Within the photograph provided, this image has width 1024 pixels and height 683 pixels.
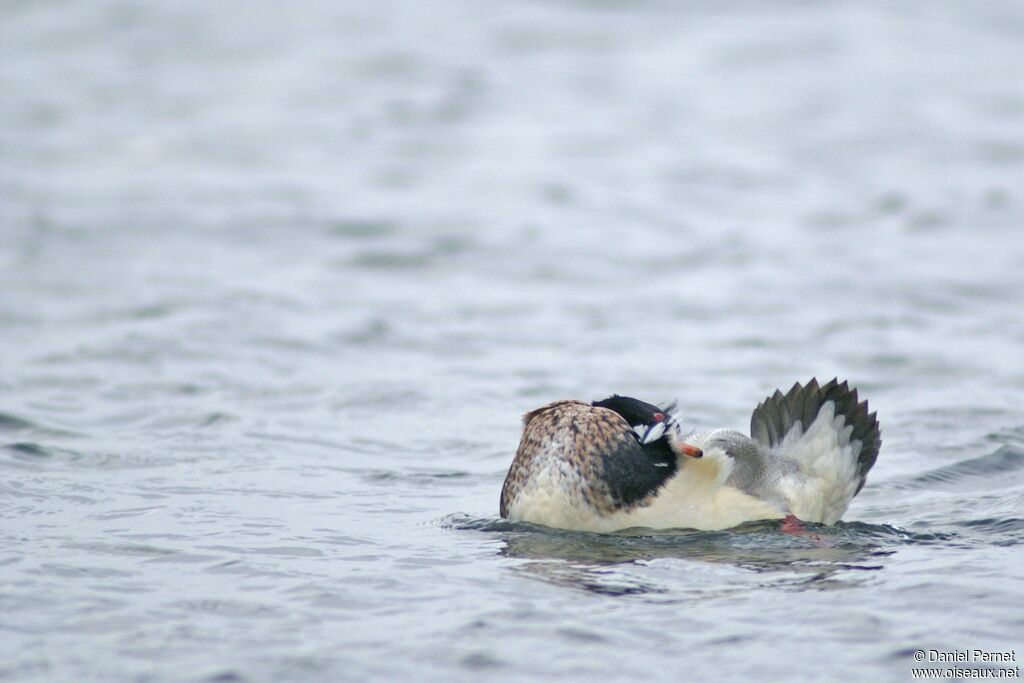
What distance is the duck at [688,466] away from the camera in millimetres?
6648

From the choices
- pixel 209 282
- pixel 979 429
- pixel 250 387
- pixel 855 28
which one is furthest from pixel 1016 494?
pixel 855 28

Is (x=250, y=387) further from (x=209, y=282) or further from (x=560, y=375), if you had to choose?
(x=209, y=282)

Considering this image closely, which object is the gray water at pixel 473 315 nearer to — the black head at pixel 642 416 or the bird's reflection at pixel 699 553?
the bird's reflection at pixel 699 553

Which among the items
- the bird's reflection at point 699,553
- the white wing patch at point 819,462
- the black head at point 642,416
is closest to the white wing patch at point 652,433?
the black head at point 642,416

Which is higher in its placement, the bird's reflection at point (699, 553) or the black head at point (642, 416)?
the black head at point (642, 416)

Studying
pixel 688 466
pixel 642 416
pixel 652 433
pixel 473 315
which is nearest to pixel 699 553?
pixel 688 466

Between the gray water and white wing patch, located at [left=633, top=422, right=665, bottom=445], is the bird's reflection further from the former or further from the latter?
white wing patch, located at [left=633, top=422, right=665, bottom=445]

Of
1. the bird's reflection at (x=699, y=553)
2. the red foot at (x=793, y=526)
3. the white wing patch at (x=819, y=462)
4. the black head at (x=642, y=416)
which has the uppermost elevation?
the black head at (x=642, y=416)

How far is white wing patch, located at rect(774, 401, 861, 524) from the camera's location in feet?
22.4

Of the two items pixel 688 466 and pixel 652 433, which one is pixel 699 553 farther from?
pixel 652 433

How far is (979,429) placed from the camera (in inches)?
363

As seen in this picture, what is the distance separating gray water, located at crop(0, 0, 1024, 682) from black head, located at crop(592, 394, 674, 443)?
0.51 metres

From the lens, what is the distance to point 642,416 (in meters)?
7.00

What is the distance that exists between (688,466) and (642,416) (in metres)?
0.39
